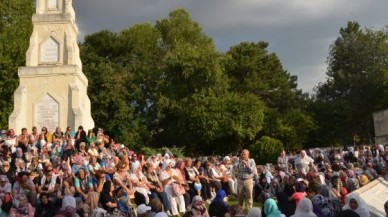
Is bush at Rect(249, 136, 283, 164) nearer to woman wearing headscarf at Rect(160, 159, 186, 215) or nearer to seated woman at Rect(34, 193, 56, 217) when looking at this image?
woman wearing headscarf at Rect(160, 159, 186, 215)

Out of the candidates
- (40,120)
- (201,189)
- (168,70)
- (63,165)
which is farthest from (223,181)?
(168,70)

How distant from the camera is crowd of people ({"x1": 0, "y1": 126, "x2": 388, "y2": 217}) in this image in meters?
9.02

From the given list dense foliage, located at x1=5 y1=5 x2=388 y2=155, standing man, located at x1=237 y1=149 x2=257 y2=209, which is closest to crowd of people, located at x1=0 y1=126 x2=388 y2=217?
standing man, located at x1=237 y1=149 x2=257 y2=209

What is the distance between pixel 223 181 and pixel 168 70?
87.7ft

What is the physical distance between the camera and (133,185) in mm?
12742

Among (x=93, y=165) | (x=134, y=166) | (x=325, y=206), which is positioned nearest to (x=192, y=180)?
(x=134, y=166)

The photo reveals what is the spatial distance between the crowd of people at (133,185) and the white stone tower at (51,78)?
3220mm

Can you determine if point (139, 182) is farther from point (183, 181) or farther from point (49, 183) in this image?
point (49, 183)

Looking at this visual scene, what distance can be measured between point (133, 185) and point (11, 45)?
85.9ft

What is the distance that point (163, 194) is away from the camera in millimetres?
13297

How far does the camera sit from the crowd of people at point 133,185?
902cm

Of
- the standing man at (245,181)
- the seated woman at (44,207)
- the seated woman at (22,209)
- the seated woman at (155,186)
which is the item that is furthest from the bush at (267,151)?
the seated woman at (22,209)

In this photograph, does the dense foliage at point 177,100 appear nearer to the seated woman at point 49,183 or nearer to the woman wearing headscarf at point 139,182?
the woman wearing headscarf at point 139,182

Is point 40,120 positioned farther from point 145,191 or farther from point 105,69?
point 105,69
